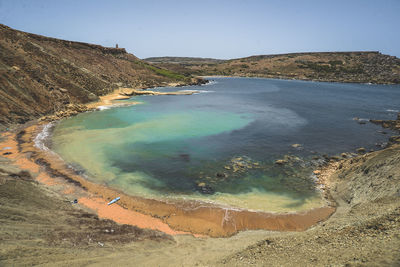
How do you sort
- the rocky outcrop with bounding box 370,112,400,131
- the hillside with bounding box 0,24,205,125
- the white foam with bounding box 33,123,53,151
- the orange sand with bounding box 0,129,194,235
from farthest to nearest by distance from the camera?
the rocky outcrop with bounding box 370,112,400,131, the hillside with bounding box 0,24,205,125, the white foam with bounding box 33,123,53,151, the orange sand with bounding box 0,129,194,235

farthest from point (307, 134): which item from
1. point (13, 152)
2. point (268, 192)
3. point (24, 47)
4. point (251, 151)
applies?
point (24, 47)

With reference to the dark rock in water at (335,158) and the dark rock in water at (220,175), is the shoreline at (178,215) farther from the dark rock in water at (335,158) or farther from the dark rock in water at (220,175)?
the dark rock in water at (335,158)

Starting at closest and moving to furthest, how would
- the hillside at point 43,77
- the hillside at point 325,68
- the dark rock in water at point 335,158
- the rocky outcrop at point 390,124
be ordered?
the dark rock in water at point 335,158
the hillside at point 43,77
the rocky outcrop at point 390,124
the hillside at point 325,68

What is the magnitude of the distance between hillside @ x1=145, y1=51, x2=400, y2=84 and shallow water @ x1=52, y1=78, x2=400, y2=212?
271 ft

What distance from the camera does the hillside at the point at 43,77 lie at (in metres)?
33.9

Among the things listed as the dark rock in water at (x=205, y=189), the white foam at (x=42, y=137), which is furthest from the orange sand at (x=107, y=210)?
the white foam at (x=42, y=137)

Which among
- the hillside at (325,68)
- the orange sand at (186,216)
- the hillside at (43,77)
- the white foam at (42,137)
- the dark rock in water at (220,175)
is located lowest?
the orange sand at (186,216)

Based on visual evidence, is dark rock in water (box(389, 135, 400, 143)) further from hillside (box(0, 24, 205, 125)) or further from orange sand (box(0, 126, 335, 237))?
hillside (box(0, 24, 205, 125))

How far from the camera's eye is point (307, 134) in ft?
104

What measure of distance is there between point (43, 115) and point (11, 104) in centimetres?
464

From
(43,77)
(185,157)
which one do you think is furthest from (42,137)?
(43,77)

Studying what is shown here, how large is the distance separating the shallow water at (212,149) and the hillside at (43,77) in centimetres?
560

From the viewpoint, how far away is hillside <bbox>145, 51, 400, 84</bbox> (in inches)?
4737

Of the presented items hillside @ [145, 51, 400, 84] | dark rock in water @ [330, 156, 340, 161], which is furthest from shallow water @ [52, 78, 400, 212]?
hillside @ [145, 51, 400, 84]
